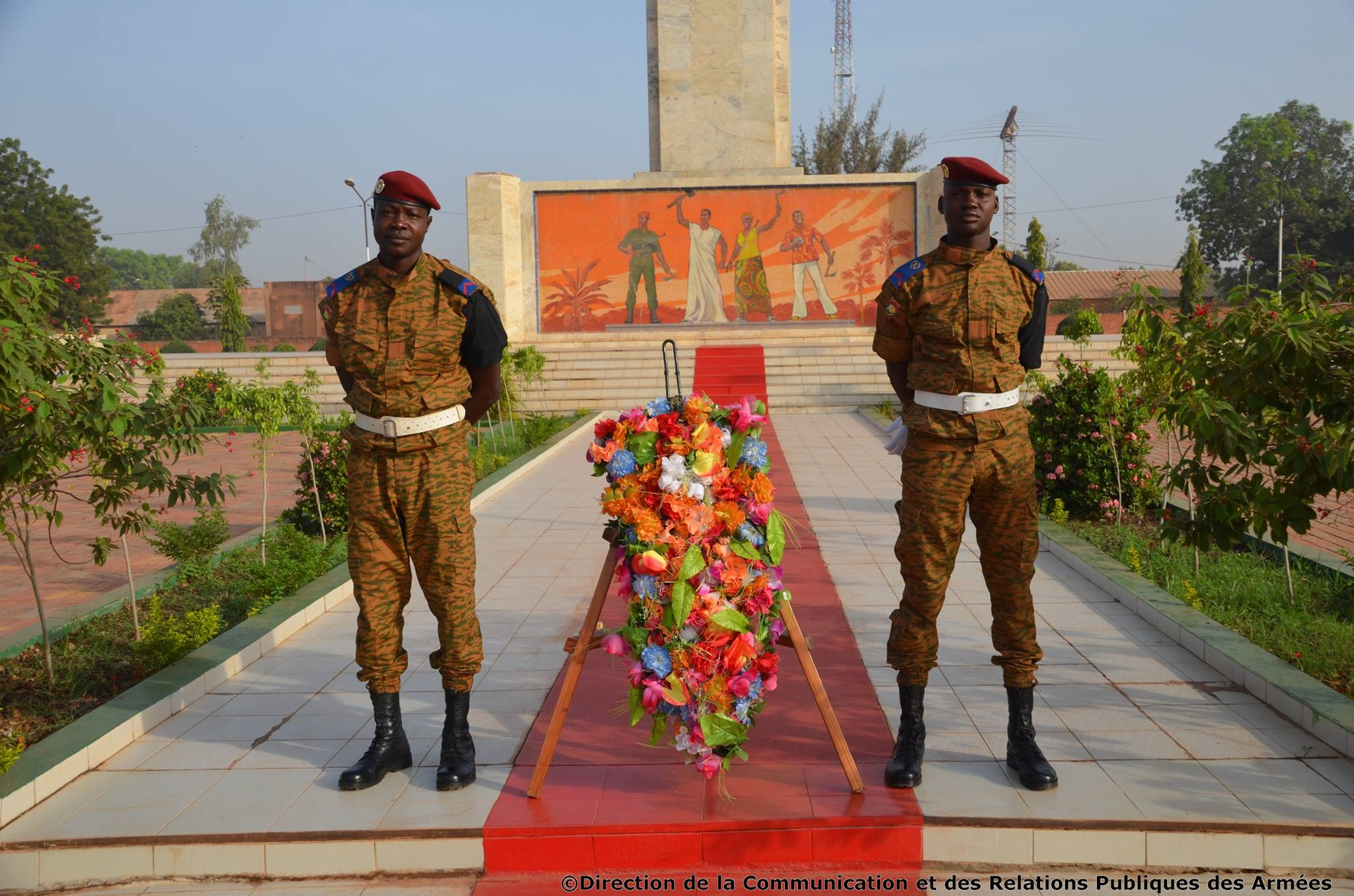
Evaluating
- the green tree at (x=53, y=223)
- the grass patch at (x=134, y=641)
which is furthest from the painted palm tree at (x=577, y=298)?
the green tree at (x=53, y=223)

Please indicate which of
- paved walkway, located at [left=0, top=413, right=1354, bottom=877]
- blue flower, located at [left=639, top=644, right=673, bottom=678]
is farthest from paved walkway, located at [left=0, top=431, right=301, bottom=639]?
blue flower, located at [left=639, top=644, right=673, bottom=678]

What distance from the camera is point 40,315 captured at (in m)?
3.75

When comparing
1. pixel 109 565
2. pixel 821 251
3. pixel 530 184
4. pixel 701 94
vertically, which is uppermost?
pixel 701 94

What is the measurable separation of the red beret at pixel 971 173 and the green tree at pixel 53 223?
150ft

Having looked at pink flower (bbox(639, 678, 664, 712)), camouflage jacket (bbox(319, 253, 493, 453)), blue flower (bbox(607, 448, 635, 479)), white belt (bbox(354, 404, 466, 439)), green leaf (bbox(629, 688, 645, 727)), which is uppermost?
camouflage jacket (bbox(319, 253, 493, 453))

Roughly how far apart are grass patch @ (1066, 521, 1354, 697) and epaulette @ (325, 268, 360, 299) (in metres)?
2.99

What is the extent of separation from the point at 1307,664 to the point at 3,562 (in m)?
7.94

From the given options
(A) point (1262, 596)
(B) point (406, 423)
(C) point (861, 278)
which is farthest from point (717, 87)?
(B) point (406, 423)

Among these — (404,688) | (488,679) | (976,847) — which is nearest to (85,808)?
(404,688)

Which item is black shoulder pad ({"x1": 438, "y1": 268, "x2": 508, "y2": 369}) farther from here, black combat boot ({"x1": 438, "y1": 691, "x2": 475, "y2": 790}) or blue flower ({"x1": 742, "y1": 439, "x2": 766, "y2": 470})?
black combat boot ({"x1": 438, "y1": 691, "x2": 475, "y2": 790})

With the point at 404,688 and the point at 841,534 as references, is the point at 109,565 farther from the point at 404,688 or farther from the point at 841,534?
the point at 841,534

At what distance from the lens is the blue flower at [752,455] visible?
3.10 metres

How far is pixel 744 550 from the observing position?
307cm

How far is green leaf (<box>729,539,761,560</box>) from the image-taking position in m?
3.07
